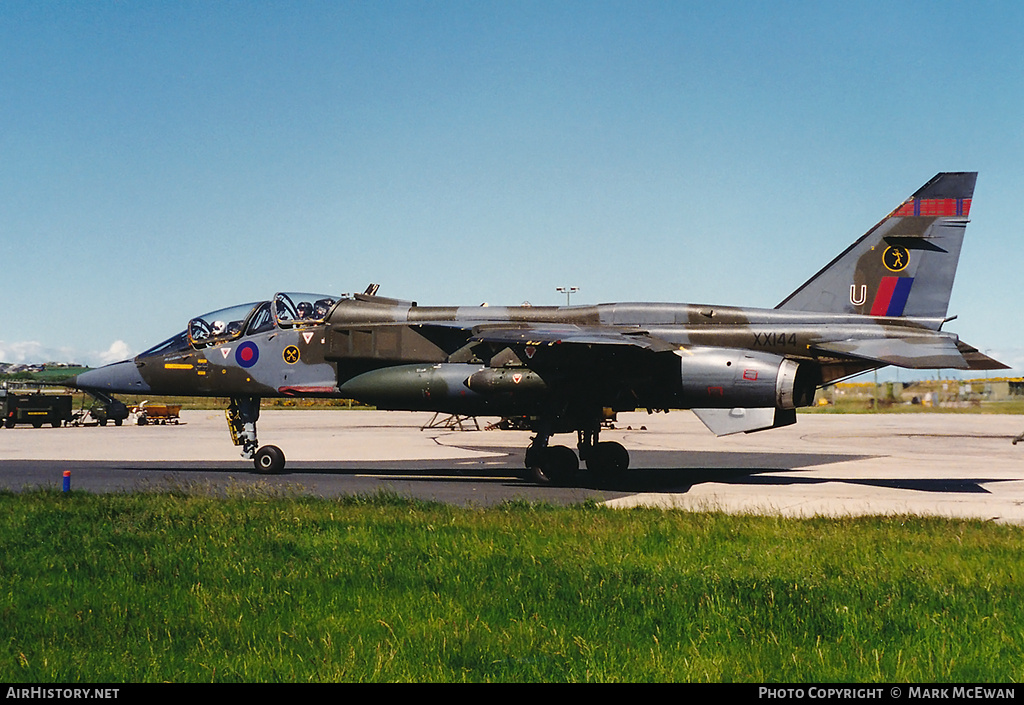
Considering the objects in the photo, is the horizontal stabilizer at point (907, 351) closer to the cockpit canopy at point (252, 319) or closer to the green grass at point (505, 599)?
the green grass at point (505, 599)

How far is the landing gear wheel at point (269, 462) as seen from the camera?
58.6 ft

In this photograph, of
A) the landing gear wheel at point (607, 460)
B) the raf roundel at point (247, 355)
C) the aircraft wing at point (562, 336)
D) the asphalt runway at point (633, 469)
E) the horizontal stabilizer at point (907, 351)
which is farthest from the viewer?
the raf roundel at point (247, 355)

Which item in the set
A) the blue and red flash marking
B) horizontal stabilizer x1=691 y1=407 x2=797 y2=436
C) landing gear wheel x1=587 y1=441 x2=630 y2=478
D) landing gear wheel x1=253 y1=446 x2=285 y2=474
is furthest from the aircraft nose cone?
the blue and red flash marking

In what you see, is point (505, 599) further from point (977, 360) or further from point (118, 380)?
point (118, 380)

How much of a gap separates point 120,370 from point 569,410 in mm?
9833

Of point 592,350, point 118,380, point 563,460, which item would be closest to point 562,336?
point 592,350

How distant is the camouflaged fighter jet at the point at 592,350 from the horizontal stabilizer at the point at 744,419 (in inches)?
1.1

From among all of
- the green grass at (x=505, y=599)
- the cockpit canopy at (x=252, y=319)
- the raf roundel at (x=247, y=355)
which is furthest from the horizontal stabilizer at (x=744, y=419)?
the raf roundel at (x=247, y=355)

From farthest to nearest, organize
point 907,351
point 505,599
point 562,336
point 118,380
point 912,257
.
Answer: point 118,380 → point 912,257 → point 562,336 → point 907,351 → point 505,599

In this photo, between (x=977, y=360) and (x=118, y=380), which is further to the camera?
(x=118, y=380)

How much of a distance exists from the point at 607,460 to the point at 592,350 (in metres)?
2.79

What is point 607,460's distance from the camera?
17.1m

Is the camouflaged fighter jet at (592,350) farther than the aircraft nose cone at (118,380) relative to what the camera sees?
No

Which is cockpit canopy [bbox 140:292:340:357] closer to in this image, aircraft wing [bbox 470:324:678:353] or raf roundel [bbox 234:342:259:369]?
raf roundel [bbox 234:342:259:369]
